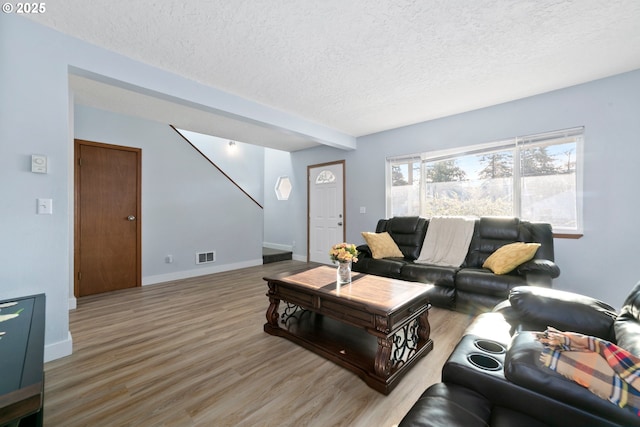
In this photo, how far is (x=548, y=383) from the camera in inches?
32.6

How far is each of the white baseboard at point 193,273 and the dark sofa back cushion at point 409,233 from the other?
9.68 feet

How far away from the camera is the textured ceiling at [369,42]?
1866 mm

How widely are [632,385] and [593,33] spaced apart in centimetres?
275

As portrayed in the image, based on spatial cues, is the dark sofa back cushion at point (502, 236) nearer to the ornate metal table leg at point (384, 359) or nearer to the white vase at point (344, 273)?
the white vase at point (344, 273)

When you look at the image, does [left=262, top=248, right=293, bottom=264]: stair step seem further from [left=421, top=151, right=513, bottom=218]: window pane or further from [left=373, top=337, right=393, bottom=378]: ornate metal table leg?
[left=373, top=337, right=393, bottom=378]: ornate metal table leg

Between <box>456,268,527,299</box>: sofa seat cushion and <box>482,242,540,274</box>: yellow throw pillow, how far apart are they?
0.08 meters

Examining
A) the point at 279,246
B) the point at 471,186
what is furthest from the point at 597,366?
the point at 279,246

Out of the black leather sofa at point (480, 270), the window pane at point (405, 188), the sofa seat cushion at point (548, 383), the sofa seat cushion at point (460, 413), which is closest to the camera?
the sofa seat cushion at point (548, 383)

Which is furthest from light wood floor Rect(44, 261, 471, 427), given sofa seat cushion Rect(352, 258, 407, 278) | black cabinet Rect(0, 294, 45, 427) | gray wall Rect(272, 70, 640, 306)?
gray wall Rect(272, 70, 640, 306)

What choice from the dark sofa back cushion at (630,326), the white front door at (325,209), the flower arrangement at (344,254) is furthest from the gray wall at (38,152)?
the white front door at (325,209)

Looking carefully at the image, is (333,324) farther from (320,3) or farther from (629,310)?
(320,3)

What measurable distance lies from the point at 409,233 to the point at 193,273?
12.2 feet

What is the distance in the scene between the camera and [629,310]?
3.74 feet

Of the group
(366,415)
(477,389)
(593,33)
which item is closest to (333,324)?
(366,415)
